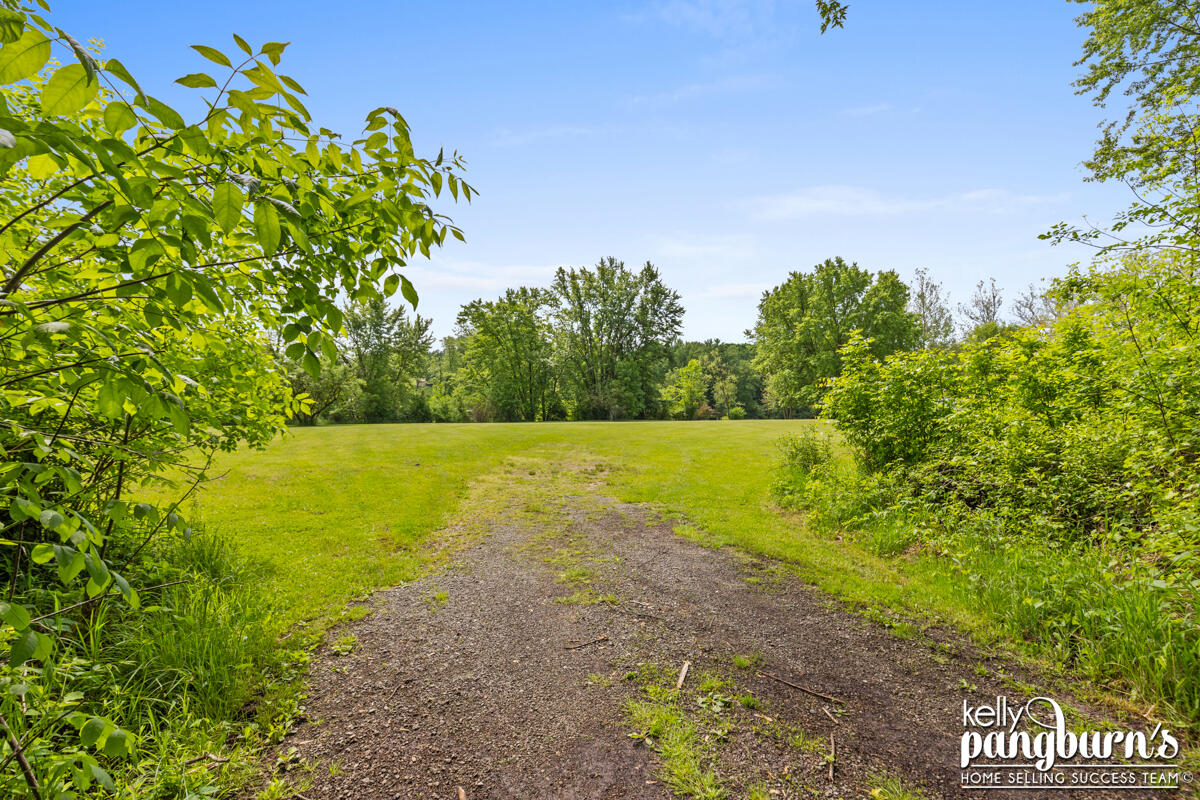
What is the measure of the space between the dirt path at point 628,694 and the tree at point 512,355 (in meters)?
39.5

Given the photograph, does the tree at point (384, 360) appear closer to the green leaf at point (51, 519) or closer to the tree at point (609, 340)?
the tree at point (609, 340)

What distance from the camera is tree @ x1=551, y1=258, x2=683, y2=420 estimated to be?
154ft

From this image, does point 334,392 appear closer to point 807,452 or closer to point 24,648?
point 807,452

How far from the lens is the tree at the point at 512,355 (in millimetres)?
44312

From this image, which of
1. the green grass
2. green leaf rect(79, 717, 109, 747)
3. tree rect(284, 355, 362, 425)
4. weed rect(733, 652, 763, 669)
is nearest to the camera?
green leaf rect(79, 717, 109, 747)

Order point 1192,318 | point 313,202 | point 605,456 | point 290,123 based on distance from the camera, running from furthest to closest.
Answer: point 605,456
point 1192,318
point 313,202
point 290,123

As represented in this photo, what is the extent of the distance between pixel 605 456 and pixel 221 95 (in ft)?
56.0

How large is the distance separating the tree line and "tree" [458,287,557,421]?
11 centimetres

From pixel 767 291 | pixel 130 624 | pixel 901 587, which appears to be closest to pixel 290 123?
pixel 130 624

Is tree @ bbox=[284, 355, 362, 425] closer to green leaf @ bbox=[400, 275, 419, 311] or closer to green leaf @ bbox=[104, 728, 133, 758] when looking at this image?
green leaf @ bbox=[400, 275, 419, 311]

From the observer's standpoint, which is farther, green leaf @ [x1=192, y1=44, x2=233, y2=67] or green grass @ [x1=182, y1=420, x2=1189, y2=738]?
green grass @ [x1=182, y1=420, x2=1189, y2=738]

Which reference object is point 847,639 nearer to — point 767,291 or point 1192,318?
point 1192,318

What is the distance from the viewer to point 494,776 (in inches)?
121

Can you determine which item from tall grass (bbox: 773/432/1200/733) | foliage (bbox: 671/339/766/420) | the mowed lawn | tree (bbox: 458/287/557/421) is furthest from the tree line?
tall grass (bbox: 773/432/1200/733)
